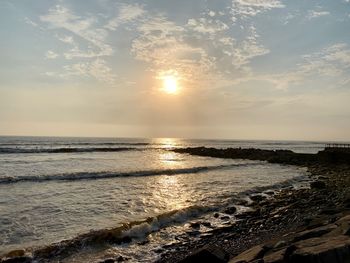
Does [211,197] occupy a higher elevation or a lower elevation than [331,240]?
lower

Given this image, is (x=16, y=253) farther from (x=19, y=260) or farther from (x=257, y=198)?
(x=257, y=198)

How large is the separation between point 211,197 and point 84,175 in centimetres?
1418

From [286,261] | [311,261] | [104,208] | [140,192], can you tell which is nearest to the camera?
[311,261]

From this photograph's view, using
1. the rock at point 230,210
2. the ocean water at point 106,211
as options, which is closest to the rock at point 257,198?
the ocean water at point 106,211

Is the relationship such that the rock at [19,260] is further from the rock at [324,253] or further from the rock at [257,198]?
the rock at [257,198]

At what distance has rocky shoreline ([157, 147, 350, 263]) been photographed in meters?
6.80

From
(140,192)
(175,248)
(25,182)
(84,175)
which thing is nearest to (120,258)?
(175,248)

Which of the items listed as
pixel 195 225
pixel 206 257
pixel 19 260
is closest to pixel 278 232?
pixel 195 225

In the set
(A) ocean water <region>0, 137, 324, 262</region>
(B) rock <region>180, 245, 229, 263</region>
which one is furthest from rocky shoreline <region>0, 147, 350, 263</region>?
(A) ocean water <region>0, 137, 324, 262</region>

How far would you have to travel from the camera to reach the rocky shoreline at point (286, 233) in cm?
680

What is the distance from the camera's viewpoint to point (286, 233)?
1165cm

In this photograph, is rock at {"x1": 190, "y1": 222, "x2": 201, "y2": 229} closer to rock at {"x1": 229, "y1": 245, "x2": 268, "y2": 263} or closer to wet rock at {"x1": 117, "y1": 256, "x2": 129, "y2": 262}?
wet rock at {"x1": 117, "y1": 256, "x2": 129, "y2": 262}

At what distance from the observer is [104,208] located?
16.1m

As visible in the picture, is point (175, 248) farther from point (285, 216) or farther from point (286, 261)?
point (285, 216)
